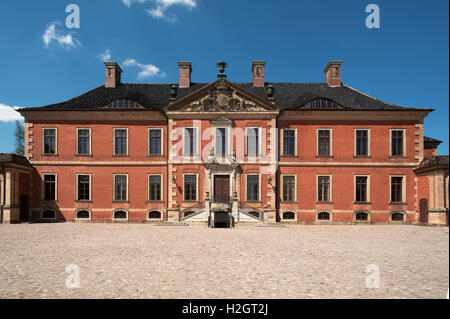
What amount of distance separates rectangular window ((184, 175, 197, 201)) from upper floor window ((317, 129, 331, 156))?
10.9 meters

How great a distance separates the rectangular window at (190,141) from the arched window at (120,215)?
7.27 metres

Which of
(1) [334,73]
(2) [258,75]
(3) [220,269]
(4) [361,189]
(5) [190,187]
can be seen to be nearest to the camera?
(3) [220,269]

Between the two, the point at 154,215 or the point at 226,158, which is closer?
the point at 226,158

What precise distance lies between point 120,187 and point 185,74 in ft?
40.8

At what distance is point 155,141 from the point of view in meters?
22.6

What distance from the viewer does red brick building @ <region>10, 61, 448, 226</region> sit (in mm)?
21703

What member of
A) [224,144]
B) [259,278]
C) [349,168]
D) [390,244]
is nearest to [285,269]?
[259,278]

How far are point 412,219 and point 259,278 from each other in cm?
2084

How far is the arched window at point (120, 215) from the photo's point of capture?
72.5ft

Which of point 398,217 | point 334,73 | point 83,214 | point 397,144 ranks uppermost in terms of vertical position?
point 334,73

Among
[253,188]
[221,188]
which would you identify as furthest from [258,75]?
[221,188]

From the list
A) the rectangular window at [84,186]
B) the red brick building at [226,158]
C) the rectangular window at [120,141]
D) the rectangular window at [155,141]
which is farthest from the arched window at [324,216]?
the rectangular window at [84,186]

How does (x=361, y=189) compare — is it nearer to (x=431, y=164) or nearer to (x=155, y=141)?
(x=431, y=164)
